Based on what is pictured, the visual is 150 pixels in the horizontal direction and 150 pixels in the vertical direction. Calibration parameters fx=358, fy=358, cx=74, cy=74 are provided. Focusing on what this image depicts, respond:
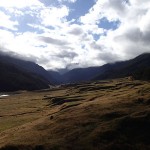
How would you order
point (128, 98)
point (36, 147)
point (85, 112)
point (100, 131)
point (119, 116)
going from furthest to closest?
point (128, 98)
point (85, 112)
point (119, 116)
point (100, 131)
point (36, 147)

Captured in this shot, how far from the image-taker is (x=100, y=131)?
209 feet

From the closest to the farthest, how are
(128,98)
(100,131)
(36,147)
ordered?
(36,147)
(100,131)
(128,98)

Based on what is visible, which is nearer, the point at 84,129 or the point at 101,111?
the point at 84,129

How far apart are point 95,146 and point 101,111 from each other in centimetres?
1643

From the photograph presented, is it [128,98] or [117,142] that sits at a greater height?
[128,98]

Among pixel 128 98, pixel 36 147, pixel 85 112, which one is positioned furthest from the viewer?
pixel 128 98

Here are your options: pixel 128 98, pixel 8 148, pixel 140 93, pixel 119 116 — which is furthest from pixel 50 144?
pixel 140 93

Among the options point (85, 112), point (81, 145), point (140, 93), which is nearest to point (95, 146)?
point (81, 145)

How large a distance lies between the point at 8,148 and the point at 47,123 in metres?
15.8

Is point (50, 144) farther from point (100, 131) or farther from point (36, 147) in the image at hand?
point (100, 131)

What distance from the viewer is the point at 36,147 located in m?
58.7

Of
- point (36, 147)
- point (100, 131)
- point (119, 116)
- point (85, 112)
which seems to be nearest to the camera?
point (36, 147)

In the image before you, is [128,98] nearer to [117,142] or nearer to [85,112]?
[85,112]

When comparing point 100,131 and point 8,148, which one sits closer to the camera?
point 8,148
